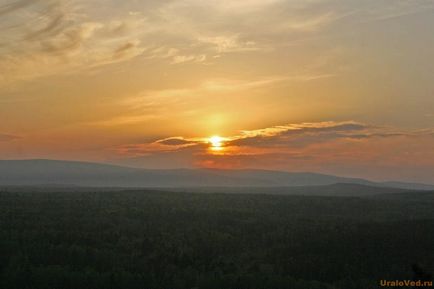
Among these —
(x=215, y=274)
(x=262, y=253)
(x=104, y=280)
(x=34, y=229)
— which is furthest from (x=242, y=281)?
(x=34, y=229)

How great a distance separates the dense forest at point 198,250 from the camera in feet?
61.9

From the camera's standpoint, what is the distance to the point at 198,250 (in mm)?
26047

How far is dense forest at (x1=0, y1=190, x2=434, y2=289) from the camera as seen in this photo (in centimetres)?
1888

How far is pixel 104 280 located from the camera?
60.7 ft

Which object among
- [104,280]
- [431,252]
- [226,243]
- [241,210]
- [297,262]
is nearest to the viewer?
[104,280]

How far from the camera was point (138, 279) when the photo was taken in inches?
743

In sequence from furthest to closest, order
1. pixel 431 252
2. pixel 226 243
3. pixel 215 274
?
pixel 226 243, pixel 431 252, pixel 215 274

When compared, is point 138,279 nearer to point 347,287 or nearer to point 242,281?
point 242,281

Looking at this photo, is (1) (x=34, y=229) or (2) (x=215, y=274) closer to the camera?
(2) (x=215, y=274)

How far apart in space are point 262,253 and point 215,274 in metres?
5.71

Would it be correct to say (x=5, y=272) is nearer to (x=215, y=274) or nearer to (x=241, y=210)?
(x=215, y=274)

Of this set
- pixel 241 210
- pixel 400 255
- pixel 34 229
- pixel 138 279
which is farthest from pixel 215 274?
pixel 241 210

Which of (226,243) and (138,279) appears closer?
(138,279)

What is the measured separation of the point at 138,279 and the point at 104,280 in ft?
4.37
